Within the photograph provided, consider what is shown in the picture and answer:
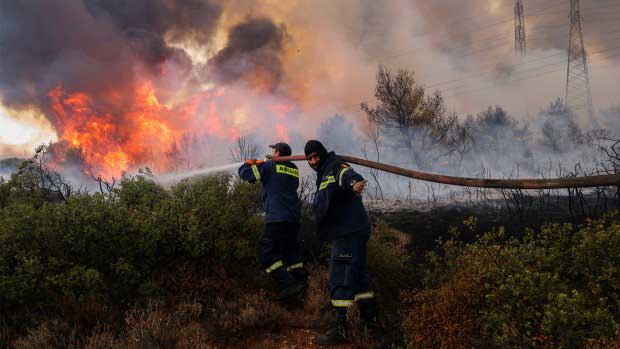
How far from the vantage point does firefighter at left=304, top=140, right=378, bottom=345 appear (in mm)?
4141

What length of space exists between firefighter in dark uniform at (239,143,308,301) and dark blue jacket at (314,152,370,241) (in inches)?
49.4

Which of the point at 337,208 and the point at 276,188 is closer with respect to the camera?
the point at 337,208

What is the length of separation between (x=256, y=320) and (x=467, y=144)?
29.9 meters

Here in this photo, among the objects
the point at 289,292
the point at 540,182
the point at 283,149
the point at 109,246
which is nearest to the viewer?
the point at 540,182

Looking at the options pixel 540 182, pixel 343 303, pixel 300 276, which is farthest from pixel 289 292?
pixel 540 182

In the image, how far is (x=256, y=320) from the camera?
15.4ft

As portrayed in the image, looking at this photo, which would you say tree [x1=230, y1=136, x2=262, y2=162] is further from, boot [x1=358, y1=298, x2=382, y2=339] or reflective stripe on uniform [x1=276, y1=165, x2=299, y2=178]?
boot [x1=358, y1=298, x2=382, y2=339]

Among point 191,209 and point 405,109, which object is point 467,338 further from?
point 405,109

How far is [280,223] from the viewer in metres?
5.53

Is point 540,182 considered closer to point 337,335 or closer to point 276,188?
point 337,335

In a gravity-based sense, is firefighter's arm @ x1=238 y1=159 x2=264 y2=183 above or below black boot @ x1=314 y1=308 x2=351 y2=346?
above

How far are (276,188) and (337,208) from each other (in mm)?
1537

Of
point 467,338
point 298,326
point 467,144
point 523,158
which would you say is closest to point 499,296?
point 467,338

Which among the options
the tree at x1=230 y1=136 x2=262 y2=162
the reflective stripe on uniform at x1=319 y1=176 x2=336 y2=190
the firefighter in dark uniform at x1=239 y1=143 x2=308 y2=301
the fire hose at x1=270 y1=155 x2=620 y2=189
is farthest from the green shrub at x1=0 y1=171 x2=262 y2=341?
the tree at x1=230 y1=136 x2=262 y2=162
